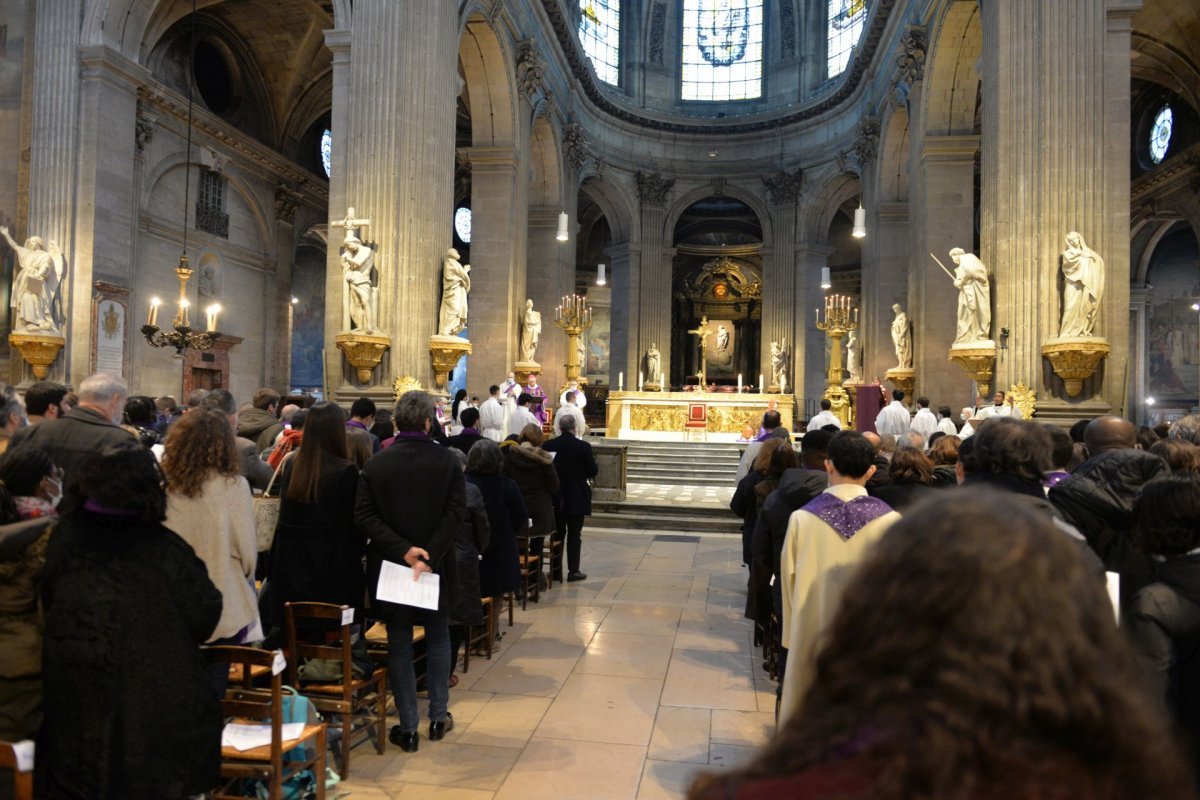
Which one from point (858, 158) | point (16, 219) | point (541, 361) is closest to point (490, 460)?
point (16, 219)

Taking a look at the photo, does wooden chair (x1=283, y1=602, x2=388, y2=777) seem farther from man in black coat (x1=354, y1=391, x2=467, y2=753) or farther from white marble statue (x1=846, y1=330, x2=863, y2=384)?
white marble statue (x1=846, y1=330, x2=863, y2=384)

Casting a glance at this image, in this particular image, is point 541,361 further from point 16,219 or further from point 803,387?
point 16,219

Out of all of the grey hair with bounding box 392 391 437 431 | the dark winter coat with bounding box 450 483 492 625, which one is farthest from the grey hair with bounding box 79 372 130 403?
the dark winter coat with bounding box 450 483 492 625

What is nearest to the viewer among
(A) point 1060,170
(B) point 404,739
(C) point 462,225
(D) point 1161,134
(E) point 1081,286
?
(B) point 404,739

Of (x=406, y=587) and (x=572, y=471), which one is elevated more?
(x=572, y=471)

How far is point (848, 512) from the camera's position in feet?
10.9

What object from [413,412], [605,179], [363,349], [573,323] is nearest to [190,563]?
[413,412]

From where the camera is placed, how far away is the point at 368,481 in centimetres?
445

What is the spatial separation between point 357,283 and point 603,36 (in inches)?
852

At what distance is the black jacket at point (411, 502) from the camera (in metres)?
4.43

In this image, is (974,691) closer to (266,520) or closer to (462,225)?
(266,520)

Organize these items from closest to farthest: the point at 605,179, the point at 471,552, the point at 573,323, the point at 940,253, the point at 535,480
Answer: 1. the point at 471,552
2. the point at 535,480
3. the point at 940,253
4. the point at 573,323
5. the point at 605,179

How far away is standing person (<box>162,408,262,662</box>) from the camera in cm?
358

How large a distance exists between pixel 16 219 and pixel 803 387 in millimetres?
22692
